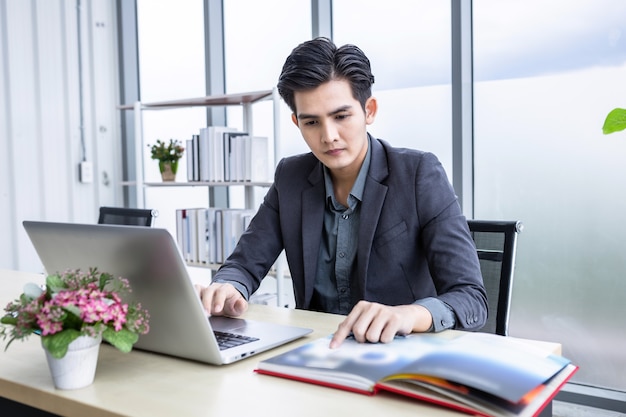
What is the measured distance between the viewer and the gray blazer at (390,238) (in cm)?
141

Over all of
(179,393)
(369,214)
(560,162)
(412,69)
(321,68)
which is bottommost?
(179,393)

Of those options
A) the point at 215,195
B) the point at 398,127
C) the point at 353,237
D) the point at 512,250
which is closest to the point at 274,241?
the point at 353,237

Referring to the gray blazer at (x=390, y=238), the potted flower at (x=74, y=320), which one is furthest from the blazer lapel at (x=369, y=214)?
the potted flower at (x=74, y=320)

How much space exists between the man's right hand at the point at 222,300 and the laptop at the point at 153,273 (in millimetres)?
182

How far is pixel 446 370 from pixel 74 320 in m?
0.52

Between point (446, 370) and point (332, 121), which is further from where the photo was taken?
point (332, 121)

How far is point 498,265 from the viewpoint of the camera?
1.53 meters

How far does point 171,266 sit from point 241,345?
0.78ft

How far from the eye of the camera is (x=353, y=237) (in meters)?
1.56

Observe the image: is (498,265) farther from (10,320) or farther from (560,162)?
(560,162)

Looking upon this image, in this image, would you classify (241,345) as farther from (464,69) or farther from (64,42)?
(64,42)

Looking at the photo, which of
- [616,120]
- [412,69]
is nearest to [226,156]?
[412,69]

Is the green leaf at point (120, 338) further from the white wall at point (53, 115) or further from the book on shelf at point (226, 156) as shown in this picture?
the white wall at point (53, 115)

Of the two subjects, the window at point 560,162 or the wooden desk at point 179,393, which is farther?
the window at point 560,162
